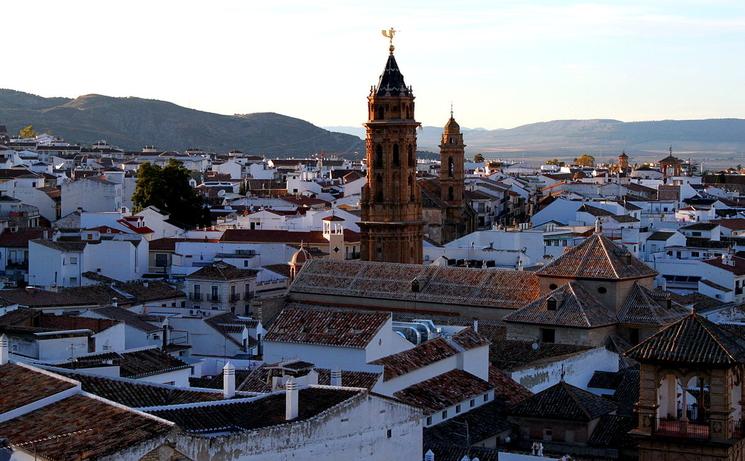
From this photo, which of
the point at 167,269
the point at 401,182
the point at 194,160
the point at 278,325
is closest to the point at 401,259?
the point at 401,182

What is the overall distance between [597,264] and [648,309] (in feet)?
6.88

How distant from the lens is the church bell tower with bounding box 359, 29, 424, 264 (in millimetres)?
63812

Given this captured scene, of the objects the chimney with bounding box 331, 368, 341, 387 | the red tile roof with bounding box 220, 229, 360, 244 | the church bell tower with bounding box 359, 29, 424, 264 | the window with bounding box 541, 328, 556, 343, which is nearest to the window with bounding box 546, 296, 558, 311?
the window with bounding box 541, 328, 556, 343

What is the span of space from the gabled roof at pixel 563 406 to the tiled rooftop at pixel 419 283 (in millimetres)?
14192

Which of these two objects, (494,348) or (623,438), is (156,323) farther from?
(623,438)

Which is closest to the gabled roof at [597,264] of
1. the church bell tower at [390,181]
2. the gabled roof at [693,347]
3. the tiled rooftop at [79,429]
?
the church bell tower at [390,181]

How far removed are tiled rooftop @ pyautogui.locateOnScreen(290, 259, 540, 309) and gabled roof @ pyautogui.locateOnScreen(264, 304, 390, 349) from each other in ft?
47.7

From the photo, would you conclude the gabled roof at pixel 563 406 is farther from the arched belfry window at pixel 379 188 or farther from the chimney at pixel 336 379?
the arched belfry window at pixel 379 188

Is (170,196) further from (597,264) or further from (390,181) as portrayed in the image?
(597,264)

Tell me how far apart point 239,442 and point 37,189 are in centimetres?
6309

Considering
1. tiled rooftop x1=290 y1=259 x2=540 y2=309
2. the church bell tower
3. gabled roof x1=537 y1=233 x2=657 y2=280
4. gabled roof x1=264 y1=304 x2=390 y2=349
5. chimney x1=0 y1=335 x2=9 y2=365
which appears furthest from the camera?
the church bell tower

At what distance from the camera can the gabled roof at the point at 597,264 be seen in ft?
146

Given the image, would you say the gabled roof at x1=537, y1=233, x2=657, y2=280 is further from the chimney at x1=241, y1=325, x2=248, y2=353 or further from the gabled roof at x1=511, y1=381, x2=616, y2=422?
the gabled roof at x1=511, y1=381, x2=616, y2=422

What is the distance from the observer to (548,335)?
43.0 metres
